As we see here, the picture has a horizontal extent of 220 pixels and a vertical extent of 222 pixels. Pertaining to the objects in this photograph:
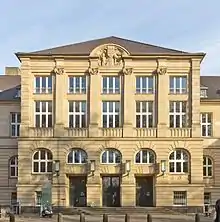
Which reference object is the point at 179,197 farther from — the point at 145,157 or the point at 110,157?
the point at 110,157

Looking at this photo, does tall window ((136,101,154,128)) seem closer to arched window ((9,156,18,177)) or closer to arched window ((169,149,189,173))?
arched window ((169,149,189,173))

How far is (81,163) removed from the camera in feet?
203

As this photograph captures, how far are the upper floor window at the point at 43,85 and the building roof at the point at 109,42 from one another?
2.54 meters

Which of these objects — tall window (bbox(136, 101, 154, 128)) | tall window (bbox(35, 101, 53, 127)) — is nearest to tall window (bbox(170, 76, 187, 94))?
tall window (bbox(136, 101, 154, 128))

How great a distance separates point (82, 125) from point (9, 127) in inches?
397

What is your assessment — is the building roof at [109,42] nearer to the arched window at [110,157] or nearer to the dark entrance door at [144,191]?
the arched window at [110,157]

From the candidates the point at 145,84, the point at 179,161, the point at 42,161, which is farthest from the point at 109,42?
the point at 179,161

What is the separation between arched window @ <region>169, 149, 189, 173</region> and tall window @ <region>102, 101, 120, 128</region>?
6.26 m

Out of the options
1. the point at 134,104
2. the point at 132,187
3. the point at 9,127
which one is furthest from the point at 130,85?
the point at 9,127

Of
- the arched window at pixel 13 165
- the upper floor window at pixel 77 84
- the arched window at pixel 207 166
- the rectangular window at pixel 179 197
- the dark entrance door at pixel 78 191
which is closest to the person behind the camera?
the rectangular window at pixel 179 197

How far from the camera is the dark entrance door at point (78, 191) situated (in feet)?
204

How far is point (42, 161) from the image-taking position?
62375mm

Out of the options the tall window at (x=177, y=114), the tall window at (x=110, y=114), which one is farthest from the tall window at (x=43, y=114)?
the tall window at (x=177, y=114)

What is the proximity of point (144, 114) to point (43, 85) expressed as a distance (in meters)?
10.3
